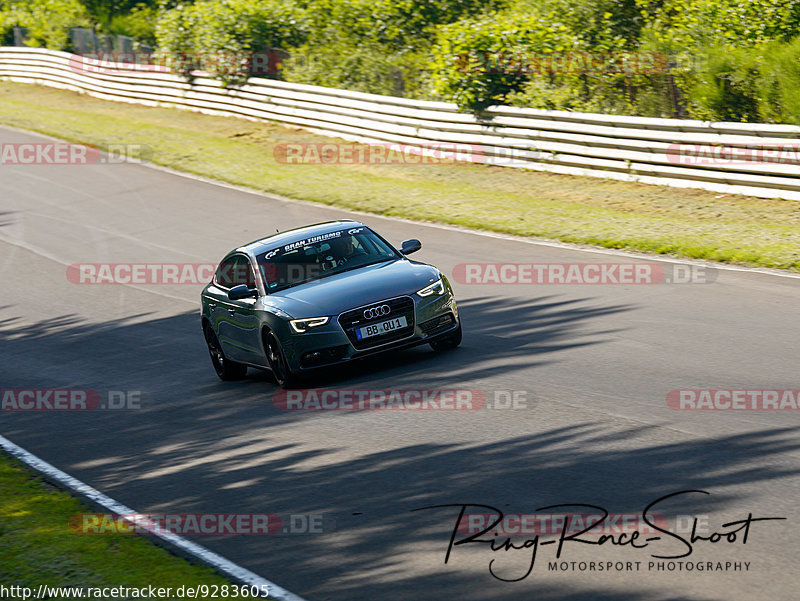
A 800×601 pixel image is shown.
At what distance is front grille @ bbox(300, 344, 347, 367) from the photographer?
11.4 meters

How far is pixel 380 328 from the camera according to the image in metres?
11.5

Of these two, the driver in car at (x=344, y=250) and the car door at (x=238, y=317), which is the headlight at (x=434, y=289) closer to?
the driver in car at (x=344, y=250)

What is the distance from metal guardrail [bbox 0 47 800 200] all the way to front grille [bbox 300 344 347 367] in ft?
34.2

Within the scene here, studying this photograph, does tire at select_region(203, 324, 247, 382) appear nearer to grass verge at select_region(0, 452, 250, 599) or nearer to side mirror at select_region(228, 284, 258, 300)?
side mirror at select_region(228, 284, 258, 300)

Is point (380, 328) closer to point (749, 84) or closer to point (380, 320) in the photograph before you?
point (380, 320)

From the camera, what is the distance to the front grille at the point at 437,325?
38.6 feet

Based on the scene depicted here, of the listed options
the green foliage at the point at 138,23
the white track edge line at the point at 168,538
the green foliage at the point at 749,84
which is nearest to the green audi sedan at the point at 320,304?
the white track edge line at the point at 168,538

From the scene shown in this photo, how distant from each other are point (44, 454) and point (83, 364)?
4.42 meters

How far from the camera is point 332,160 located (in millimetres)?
28406

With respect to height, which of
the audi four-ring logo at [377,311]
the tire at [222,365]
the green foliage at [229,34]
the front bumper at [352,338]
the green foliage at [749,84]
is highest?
the green foliage at [229,34]

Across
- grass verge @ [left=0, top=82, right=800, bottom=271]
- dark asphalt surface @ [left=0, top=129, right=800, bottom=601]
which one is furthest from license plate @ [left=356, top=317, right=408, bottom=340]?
grass verge @ [left=0, top=82, right=800, bottom=271]

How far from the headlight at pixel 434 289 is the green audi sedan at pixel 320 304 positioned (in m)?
0.01

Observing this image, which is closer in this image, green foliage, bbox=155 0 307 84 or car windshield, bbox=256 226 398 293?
car windshield, bbox=256 226 398 293

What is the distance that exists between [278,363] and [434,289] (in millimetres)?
1824
